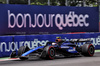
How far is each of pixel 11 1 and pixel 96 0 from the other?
7.46 m

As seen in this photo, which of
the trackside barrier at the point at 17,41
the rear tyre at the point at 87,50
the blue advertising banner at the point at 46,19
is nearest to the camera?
the rear tyre at the point at 87,50

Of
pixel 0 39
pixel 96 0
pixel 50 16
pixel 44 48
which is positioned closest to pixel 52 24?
pixel 50 16

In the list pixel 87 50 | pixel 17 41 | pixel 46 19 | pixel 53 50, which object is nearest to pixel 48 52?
pixel 53 50

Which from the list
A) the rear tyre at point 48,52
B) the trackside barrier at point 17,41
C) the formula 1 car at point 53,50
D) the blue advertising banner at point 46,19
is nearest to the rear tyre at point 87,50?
the formula 1 car at point 53,50

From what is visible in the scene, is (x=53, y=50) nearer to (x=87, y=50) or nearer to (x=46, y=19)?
(x=87, y=50)

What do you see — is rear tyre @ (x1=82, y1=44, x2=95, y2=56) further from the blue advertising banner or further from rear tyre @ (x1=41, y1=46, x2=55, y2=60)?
the blue advertising banner

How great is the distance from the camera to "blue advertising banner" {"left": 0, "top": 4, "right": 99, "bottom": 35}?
1688cm

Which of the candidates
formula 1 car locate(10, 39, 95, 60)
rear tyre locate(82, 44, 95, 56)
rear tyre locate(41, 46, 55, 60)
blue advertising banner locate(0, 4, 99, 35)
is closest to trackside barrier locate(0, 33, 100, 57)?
formula 1 car locate(10, 39, 95, 60)

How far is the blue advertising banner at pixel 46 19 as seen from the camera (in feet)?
55.4

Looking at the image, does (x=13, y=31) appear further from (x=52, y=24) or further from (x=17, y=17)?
(x=52, y=24)

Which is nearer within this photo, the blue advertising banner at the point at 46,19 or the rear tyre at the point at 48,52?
the rear tyre at the point at 48,52

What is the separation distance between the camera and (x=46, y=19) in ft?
60.5

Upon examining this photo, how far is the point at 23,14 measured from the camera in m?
17.5

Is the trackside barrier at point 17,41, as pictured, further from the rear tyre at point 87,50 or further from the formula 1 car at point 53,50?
the rear tyre at point 87,50
